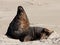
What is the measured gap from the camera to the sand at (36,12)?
983 cm

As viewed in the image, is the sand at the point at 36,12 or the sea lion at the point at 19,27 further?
the sand at the point at 36,12

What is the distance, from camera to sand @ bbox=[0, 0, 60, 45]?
9833 mm

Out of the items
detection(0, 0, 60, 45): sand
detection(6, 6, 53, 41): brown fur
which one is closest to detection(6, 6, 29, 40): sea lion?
detection(6, 6, 53, 41): brown fur

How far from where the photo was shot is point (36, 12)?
11602 mm

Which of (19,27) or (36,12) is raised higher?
(19,27)

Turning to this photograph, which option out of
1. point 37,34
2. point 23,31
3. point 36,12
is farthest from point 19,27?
point 36,12

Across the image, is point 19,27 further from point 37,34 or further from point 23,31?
point 37,34

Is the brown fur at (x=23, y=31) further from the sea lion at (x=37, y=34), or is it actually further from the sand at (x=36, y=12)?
the sand at (x=36, y=12)

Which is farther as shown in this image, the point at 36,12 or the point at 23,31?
the point at 36,12

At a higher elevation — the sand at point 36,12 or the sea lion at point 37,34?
the sea lion at point 37,34

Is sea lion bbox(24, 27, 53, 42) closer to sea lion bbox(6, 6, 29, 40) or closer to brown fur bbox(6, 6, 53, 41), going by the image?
brown fur bbox(6, 6, 53, 41)

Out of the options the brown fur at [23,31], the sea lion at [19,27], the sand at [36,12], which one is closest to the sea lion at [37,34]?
the brown fur at [23,31]

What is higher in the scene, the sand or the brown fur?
the brown fur

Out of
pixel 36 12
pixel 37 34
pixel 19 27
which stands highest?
pixel 19 27
